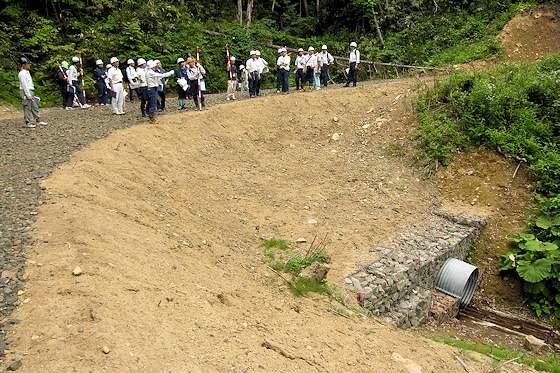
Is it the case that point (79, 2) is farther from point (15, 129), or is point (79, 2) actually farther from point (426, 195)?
point (426, 195)

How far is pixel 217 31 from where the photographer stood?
1041 inches

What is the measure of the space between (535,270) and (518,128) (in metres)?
4.93

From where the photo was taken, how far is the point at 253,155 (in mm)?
12930

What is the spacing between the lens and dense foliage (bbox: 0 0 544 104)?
20578 mm

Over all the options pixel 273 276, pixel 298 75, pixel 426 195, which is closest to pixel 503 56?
pixel 298 75

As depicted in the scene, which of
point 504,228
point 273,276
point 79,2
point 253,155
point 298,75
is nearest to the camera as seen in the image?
point 273,276

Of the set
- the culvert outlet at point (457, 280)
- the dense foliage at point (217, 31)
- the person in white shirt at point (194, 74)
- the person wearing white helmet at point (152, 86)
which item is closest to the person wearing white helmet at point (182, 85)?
the person in white shirt at point (194, 74)

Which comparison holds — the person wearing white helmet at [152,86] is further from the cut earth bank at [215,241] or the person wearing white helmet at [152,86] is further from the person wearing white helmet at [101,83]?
the person wearing white helmet at [101,83]

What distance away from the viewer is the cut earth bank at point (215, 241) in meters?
4.70

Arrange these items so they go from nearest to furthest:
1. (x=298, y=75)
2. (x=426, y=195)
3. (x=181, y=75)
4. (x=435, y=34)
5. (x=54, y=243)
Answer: (x=54, y=243) → (x=426, y=195) → (x=181, y=75) → (x=298, y=75) → (x=435, y=34)

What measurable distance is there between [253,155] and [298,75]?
20.4 feet

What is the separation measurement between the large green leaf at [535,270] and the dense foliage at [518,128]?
0.02 meters

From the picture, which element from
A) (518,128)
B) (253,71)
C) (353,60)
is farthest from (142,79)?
(518,128)

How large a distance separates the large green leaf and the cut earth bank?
256cm
